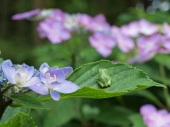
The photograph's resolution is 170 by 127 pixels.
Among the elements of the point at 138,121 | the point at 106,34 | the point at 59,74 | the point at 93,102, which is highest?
the point at 59,74

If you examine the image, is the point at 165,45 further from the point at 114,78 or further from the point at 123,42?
the point at 114,78

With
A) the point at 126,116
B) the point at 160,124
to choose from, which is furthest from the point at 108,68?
the point at 126,116

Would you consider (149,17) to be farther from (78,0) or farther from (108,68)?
(78,0)

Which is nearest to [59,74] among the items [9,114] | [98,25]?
[9,114]

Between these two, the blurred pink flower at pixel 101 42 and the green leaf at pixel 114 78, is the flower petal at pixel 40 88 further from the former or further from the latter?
Answer: the blurred pink flower at pixel 101 42

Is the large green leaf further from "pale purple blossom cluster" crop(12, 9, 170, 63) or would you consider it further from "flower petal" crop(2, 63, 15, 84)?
"pale purple blossom cluster" crop(12, 9, 170, 63)

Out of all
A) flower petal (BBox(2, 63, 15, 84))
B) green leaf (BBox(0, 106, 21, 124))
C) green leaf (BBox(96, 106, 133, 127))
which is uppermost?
flower petal (BBox(2, 63, 15, 84))

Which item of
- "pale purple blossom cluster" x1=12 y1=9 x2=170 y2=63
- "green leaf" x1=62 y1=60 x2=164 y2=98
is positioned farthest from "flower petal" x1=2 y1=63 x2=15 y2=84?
"pale purple blossom cluster" x1=12 y1=9 x2=170 y2=63
